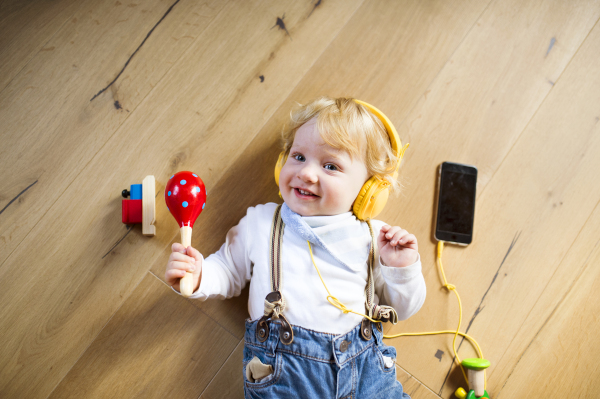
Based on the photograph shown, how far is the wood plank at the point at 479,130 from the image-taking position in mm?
967

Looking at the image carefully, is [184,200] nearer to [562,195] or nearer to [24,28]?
[24,28]

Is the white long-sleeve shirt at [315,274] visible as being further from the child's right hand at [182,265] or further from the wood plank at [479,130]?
the wood plank at [479,130]

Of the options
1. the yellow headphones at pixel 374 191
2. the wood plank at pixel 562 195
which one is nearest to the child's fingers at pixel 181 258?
the yellow headphones at pixel 374 191

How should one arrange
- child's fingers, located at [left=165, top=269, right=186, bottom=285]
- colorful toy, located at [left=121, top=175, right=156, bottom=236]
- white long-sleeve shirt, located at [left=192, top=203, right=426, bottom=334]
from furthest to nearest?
colorful toy, located at [left=121, top=175, right=156, bottom=236]
white long-sleeve shirt, located at [left=192, top=203, right=426, bottom=334]
child's fingers, located at [left=165, top=269, right=186, bottom=285]

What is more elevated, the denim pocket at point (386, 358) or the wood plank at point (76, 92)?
the wood plank at point (76, 92)

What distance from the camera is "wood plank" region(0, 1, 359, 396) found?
0.87 metres

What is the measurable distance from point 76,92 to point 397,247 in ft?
3.08

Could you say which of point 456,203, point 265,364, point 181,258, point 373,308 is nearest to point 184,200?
point 181,258

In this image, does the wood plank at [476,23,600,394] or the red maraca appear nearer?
the red maraca

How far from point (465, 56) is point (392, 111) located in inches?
11.1

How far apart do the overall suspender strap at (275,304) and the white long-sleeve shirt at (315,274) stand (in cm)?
2

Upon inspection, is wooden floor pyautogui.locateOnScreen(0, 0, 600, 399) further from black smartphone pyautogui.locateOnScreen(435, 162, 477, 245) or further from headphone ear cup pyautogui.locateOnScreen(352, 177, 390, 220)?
headphone ear cup pyautogui.locateOnScreen(352, 177, 390, 220)

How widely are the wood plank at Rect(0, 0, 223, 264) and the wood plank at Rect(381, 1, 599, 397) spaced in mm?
723

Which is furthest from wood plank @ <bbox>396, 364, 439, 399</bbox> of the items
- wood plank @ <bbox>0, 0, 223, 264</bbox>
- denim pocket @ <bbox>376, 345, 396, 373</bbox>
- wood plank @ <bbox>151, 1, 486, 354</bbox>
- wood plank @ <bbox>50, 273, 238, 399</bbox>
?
wood plank @ <bbox>0, 0, 223, 264</bbox>
